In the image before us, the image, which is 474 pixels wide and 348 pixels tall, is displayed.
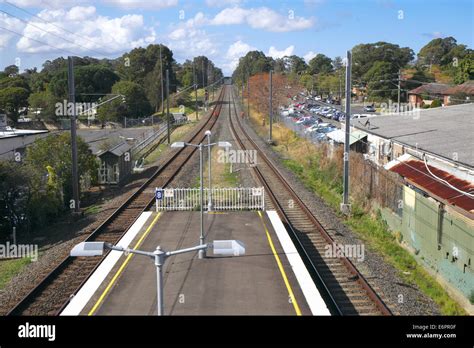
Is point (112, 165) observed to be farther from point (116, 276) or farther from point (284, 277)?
point (284, 277)

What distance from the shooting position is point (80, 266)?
49.1 ft

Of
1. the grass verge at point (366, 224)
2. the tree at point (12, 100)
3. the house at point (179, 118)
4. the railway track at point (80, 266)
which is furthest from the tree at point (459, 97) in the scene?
the tree at point (12, 100)

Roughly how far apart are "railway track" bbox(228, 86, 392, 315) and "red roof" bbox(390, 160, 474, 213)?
331 cm

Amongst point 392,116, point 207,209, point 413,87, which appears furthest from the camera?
point 413,87

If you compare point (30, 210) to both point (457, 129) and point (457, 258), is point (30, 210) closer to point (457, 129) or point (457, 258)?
point (457, 258)

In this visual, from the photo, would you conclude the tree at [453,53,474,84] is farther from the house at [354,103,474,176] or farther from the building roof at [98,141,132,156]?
the building roof at [98,141,132,156]

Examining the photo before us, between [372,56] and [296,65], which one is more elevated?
[296,65]

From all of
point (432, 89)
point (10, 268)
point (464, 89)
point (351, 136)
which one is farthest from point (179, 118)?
point (10, 268)

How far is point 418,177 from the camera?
1816 cm

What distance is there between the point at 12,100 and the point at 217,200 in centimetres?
6622

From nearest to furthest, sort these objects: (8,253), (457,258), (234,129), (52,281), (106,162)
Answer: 1. (457,258)
2. (52,281)
3. (8,253)
4. (106,162)
5. (234,129)

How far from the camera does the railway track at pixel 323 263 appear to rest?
1209 centimetres

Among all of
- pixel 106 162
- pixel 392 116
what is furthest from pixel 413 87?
pixel 106 162
